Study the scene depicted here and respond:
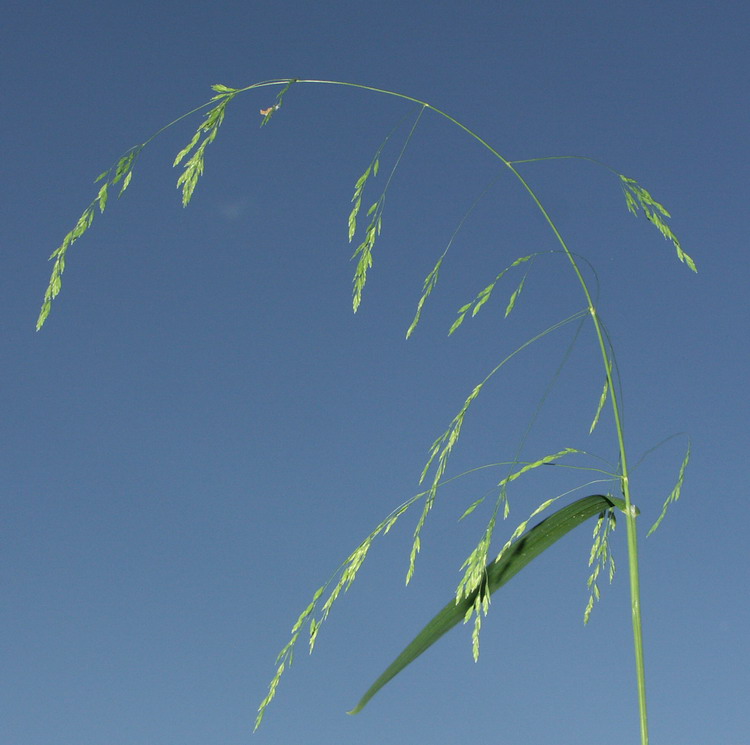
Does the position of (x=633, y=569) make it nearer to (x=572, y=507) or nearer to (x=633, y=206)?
(x=572, y=507)

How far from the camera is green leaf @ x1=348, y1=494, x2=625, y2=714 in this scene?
1158 millimetres

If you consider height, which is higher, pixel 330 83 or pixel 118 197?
pixel 330 83

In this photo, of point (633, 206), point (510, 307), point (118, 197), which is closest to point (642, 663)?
point (510, 307)

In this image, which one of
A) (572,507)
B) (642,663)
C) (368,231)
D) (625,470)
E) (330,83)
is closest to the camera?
(642,663)

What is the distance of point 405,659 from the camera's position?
1158 millimetres

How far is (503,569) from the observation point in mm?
1225

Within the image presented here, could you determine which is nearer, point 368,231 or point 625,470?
point 625,470

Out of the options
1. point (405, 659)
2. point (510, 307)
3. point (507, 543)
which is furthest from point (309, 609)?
point (510, 307)

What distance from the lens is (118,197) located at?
1531 mm

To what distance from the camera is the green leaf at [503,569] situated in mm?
1158

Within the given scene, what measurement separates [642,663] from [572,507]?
0.27m

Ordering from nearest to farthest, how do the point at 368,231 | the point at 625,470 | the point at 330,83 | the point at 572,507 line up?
the point at 625,470 < the point at 572,507 < the point at 330,83 < the point at 368,231

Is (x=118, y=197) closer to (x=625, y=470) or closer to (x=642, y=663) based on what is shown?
(x=625, y=470)

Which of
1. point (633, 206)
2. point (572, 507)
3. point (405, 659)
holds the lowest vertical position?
point (405, 659)
